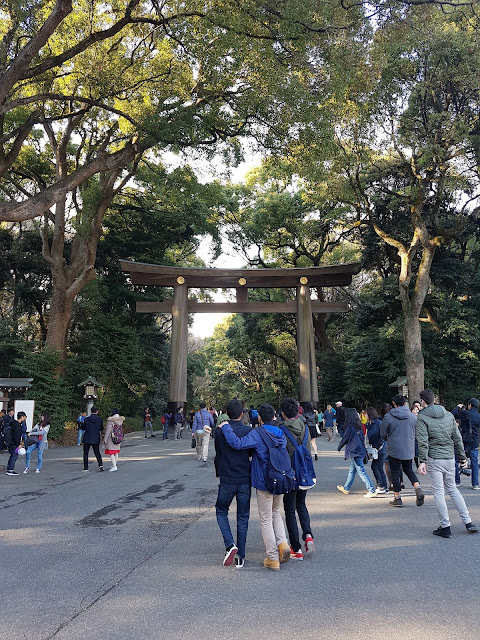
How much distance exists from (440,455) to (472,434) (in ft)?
12.7

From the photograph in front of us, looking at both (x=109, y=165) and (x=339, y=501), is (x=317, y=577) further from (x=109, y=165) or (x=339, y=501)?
(x=109, y=165)

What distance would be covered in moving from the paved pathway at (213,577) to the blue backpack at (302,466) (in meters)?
0.72

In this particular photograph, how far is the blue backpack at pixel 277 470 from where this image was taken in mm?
4398

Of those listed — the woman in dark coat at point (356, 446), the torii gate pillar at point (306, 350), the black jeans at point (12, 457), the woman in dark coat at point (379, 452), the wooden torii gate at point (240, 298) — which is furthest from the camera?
the torii gate pillar at point (306, 350)

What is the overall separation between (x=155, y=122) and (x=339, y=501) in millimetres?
9947

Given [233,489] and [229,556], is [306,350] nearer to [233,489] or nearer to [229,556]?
[233,489]

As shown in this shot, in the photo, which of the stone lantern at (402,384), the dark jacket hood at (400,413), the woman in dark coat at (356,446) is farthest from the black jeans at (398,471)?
the stone lantern at (402,384)

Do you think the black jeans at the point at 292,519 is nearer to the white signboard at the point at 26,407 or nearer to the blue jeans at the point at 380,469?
the blue jeans at the point at 380,469

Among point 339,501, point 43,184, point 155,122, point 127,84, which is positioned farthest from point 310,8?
point 43,184

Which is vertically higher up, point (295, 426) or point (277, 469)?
point (295, 426)

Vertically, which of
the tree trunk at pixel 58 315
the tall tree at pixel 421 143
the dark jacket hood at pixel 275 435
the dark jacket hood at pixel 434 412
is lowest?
the dark jacket hood at pixel 275 435

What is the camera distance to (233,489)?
4.51 metres

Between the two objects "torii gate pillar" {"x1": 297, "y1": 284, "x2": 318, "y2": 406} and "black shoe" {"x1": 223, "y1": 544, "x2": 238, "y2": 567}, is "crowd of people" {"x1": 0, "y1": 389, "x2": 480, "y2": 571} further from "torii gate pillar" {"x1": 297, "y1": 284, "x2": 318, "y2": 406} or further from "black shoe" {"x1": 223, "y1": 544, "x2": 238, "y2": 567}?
"torii gate pillar" {"x1": 297, "y1": 284, "x2": 318, "y2": 406}

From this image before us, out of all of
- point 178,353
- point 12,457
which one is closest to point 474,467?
point 12,457
